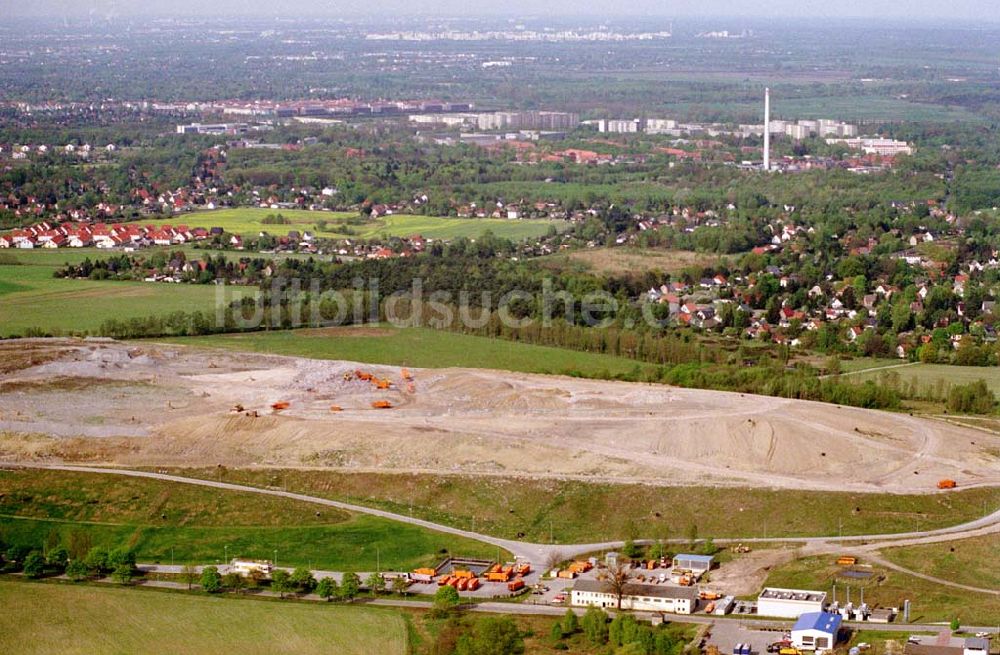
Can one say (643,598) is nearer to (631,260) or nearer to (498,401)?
(498,401)

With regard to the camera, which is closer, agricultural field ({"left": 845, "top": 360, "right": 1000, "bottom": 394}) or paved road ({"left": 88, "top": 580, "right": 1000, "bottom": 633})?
paved road ({"left": 88, "top": 580, "right": 1000, "bottom": 633})

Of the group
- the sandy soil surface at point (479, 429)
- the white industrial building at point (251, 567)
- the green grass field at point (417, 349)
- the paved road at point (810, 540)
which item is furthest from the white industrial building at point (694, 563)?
the green grass field at point (417, 349)

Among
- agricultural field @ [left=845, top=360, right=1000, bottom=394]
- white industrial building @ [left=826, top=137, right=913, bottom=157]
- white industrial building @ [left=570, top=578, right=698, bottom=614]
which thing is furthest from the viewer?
white industrial building @ [left=826, top=137, right=913, bottom=157]

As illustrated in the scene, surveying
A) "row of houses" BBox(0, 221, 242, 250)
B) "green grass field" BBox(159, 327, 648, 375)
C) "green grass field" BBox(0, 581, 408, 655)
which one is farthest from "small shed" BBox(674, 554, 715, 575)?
"row of houses" BBox(0, 221, 242, 250)

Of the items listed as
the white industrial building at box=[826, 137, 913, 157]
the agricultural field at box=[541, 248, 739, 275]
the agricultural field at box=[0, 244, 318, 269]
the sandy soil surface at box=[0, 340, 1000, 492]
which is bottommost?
the white industrial building at box=[826, 137, 913, 157]

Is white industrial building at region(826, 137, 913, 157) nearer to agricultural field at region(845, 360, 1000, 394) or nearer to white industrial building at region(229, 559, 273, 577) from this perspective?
agricultural field at region(845, 360, 1000, 394)

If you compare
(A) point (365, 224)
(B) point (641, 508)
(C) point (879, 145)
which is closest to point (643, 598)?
(B) point (641, 508)

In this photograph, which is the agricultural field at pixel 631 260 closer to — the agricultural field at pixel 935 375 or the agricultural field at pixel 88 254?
the agricultural field at pixel 88 254
